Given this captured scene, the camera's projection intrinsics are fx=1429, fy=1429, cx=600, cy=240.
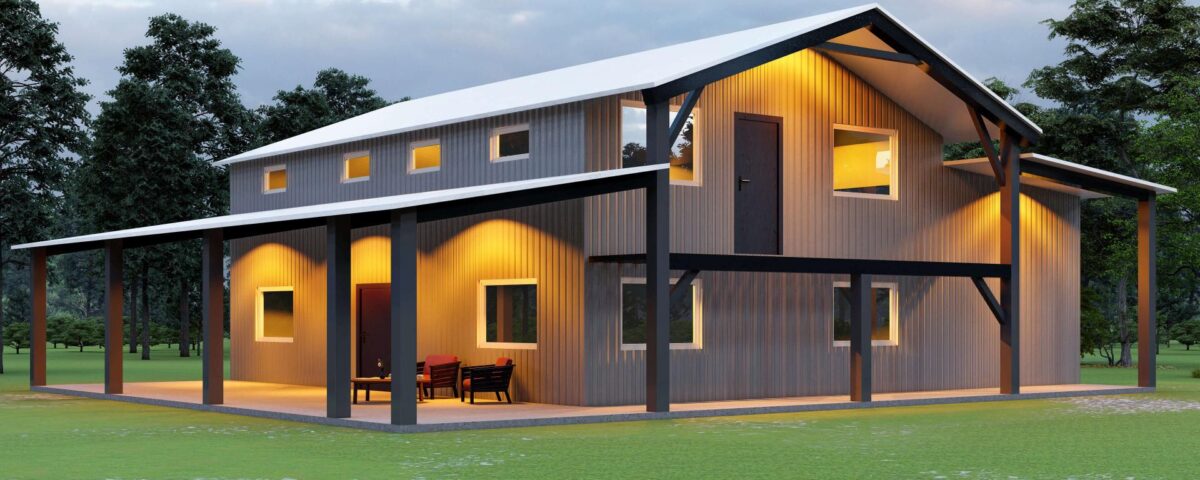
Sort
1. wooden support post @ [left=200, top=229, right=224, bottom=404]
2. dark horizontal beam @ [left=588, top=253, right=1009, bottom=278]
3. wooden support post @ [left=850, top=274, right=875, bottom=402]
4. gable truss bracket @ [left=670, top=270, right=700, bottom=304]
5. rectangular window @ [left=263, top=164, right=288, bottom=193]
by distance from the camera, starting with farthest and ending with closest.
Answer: rectangular window @ [left=263, top=164, right=288, bottom=193] → wooden support post @ [left=850, top=274, right=875, bottom=402] → wooden support post @ [left=200, top=229, right=224, bottom=404] → dark horizontal beam @ [left=588, top=253, right=1009, bottom=278] → gable truss bracket @ [left=670, top=270, right=700, bottom=304]

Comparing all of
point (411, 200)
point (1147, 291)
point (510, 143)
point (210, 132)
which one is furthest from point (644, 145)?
point (210, 132)

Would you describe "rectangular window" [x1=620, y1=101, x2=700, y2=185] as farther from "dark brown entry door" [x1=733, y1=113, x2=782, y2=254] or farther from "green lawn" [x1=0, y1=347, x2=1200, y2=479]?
"green lawn" [x1=0, y1=347, x2=1200, y2=479]

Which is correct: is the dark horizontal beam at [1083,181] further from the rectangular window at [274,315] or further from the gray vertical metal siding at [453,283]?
the rectangular window at [274,315]

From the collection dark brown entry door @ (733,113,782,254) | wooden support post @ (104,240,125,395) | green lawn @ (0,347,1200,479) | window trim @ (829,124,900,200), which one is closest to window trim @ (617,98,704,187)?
dark brown entry door @ (733,113,782,254)

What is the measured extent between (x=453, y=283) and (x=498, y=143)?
2226 mm

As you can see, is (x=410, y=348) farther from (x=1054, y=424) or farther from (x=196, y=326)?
(x=196, y=326)

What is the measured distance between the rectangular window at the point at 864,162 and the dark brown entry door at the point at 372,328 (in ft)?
24.8

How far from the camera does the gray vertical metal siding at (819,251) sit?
63.5 feet

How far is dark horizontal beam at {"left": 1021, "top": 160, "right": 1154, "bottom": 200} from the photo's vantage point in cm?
2297

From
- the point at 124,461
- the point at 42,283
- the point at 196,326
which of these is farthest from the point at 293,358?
the point at 196,326

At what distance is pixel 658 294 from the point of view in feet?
58.4

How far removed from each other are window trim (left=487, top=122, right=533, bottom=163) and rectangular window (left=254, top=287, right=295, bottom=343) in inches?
249

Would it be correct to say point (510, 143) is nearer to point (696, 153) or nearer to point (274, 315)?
point (696, 153)

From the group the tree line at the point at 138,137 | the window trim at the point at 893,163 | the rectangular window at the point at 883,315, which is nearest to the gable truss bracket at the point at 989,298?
the rectangular window at the point at 883,315
